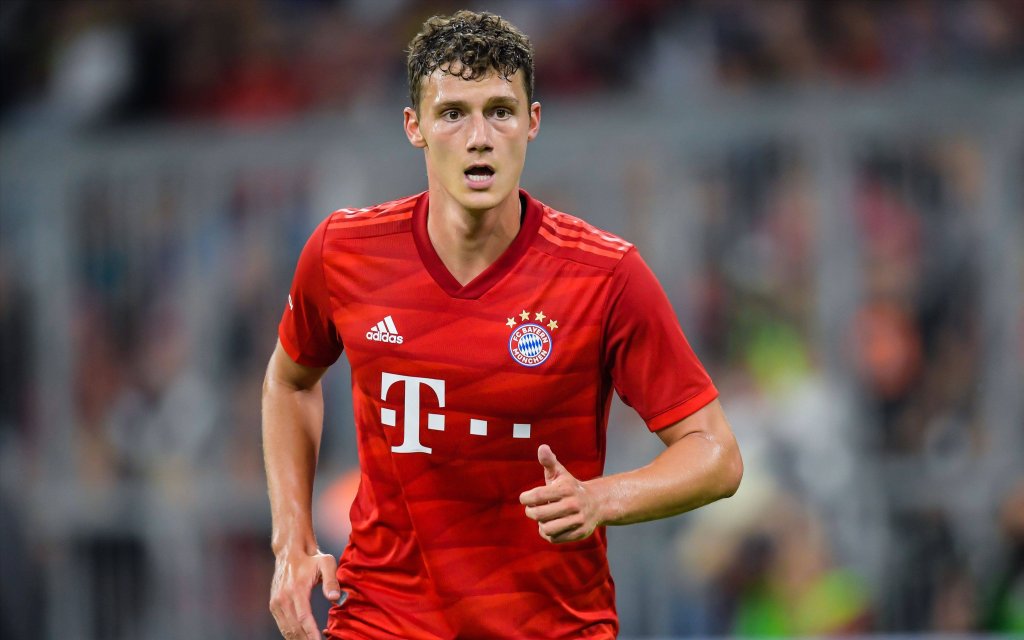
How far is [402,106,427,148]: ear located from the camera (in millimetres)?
3908

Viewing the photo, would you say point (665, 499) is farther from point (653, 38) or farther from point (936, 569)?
point (653, 38)

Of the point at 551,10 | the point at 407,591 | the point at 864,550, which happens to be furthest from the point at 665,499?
the point at 551,10

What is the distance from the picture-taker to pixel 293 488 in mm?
4117

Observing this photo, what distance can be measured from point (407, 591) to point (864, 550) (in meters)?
4.28

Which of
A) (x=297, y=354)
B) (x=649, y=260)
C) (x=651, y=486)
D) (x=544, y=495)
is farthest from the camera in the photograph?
(x=649, y=260)

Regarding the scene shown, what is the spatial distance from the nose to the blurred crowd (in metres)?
4.64

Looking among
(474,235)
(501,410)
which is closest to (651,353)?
(501,410)

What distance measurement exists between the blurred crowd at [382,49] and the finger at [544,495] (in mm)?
5217

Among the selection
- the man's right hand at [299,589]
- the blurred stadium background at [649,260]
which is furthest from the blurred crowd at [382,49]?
the man's right hand at [299,589]

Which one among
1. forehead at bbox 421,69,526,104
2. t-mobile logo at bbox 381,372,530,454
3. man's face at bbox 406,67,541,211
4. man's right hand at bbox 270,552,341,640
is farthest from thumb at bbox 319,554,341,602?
forehead at bbox 421,69,526,104

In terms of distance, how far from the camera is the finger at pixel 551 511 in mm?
3258

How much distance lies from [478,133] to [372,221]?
516 mm

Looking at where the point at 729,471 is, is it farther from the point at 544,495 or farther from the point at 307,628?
the point at 307,628

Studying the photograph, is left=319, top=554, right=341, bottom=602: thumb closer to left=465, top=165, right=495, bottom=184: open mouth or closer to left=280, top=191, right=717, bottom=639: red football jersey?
left=280, top=191, right=717, bottom=639: red football jersey
